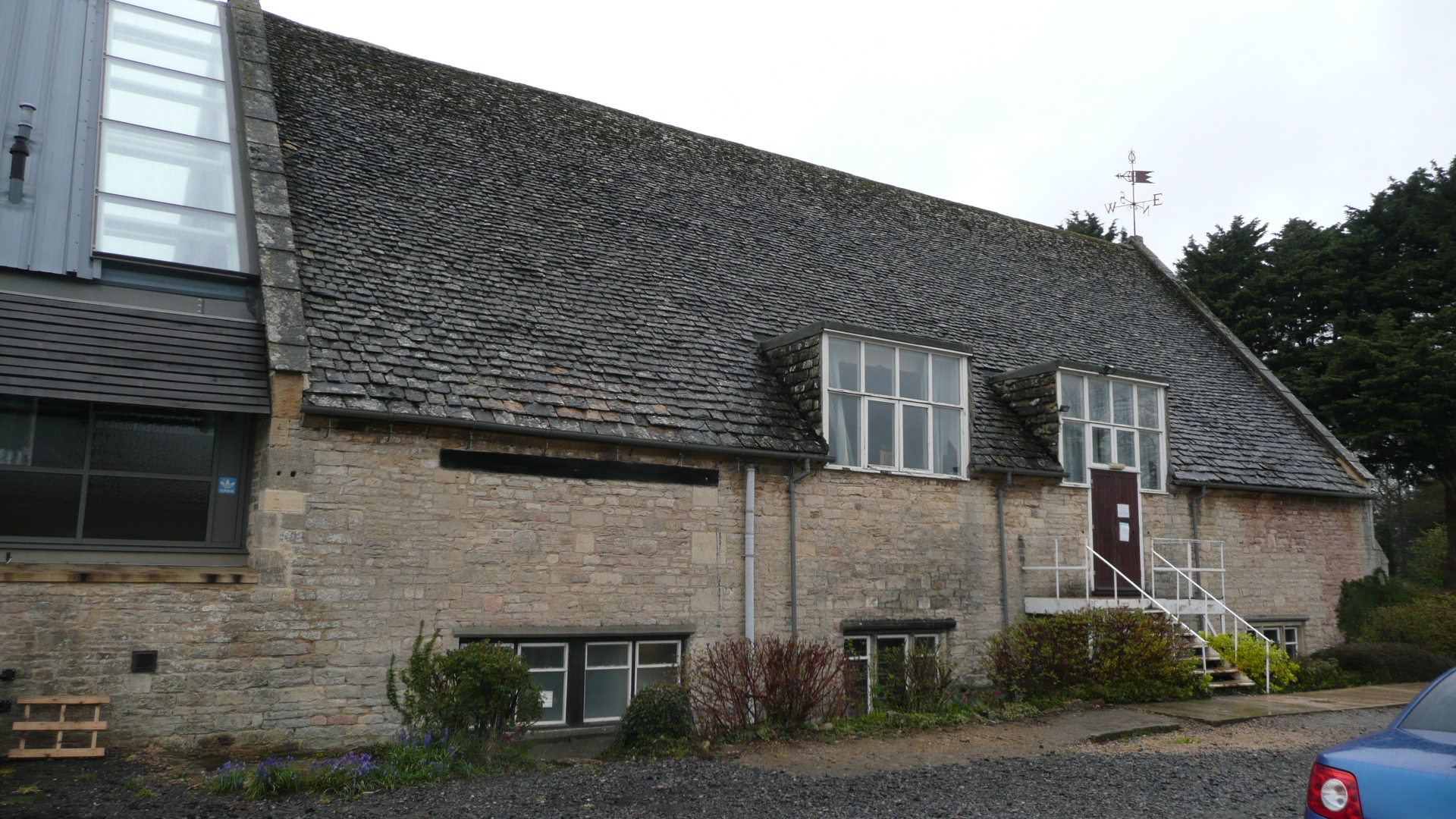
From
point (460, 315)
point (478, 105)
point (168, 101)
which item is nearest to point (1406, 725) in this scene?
point (460, 315)

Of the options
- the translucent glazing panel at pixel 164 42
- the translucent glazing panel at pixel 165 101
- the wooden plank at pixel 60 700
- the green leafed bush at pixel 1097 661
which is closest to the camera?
the wooden plank at pixel 60 700

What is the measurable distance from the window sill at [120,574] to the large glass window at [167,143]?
3.28m

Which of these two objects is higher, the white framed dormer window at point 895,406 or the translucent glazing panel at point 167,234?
the translucent glazing panel at point 167,234

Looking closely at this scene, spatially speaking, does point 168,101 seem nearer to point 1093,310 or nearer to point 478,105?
point 478,105

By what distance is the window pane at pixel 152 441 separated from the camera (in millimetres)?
9656

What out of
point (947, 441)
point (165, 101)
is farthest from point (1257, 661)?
point (165, 101)

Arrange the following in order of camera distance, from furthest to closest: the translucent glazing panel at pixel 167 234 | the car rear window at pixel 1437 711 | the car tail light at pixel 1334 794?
the translucent glazing panel at pixel 167 234
the car rear window at pixel 1437 711
the car tail light at pixel 1334 794

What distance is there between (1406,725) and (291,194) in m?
12.1

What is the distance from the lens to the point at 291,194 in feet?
39.9

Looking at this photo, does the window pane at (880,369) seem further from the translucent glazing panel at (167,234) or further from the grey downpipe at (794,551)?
the translucent glazing panel at (167,234)

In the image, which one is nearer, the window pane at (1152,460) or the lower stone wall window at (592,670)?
the lower stone wall window at (592,670)

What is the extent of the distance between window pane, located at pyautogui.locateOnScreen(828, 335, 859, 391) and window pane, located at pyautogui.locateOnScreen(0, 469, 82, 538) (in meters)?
8.40

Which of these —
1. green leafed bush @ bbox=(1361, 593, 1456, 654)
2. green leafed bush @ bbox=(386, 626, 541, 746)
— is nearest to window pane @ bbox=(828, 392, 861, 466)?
green leafed bush @ bbox=(386, 626, 541, 746)

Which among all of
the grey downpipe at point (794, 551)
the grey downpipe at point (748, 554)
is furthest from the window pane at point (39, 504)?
the grey downpipe at point (794, 551)
